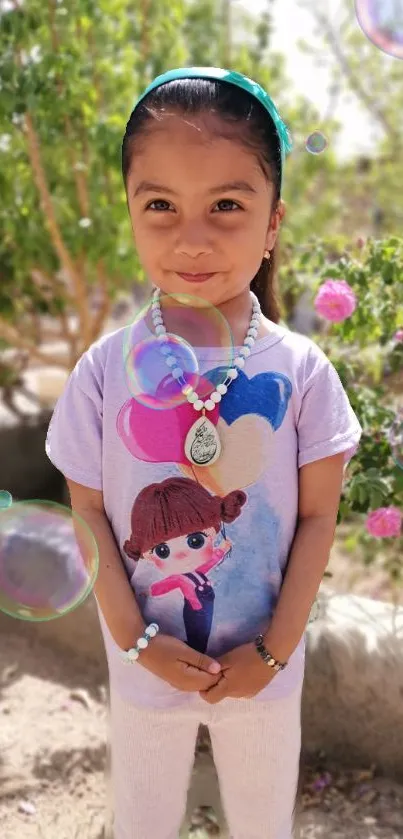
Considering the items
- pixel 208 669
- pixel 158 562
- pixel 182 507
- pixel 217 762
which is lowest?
pixel 217 762

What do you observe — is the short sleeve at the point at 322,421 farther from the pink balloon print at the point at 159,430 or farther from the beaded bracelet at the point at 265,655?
the beaded bracelet at the point at 265,655

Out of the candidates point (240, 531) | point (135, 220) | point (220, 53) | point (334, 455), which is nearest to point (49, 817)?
point (240, 531)

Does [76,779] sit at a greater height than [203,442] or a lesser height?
lesser

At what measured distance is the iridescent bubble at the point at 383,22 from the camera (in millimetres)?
1953

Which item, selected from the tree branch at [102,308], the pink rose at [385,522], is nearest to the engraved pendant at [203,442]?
the pink rose at [385,522]

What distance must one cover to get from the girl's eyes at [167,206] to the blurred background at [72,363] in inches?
26.3

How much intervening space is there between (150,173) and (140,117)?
0.12 metres

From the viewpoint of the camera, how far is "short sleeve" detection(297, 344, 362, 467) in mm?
1369

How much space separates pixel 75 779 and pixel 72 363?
2.24 metres

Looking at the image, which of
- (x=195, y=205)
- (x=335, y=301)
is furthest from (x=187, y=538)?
(x=335, y=301)

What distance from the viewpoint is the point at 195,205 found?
48.8 inches

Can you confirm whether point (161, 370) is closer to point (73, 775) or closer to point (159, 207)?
point (159, 207)

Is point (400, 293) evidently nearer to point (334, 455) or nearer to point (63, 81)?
point (334, 455)

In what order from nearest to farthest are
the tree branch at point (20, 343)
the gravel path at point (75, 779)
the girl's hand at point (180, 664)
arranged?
the girl's hand at point (180, 664) < the gravel path at point (75, 779) < the tree branch at point (20, 343)
